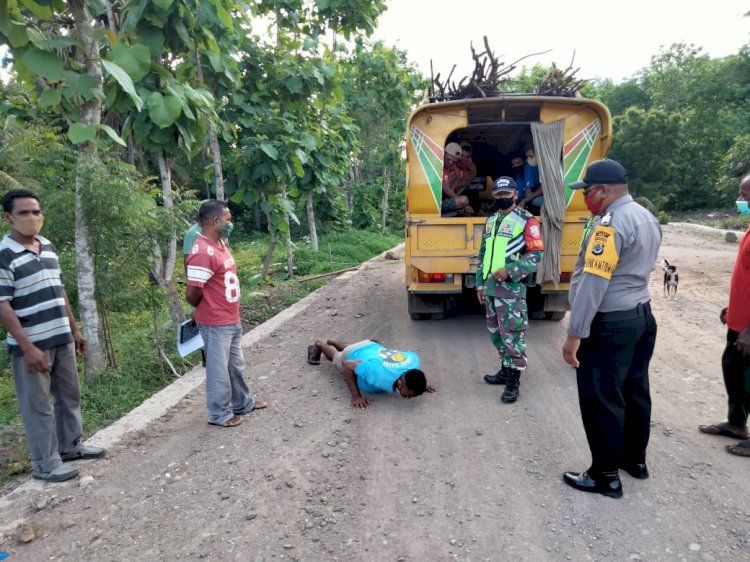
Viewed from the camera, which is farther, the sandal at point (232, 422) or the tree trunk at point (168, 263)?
the tree trunk at point (168, 263)

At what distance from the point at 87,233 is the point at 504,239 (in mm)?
3598

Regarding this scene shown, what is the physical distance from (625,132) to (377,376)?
31.6 metres

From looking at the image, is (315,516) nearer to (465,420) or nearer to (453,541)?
(453,541)

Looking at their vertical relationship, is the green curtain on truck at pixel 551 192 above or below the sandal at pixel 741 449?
above

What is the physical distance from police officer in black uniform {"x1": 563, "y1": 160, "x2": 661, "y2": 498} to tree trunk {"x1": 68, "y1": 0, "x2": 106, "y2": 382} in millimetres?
3771

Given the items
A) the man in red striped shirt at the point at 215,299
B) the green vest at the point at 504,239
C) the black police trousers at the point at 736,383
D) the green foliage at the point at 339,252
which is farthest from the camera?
the green foliage at the point at 339,252

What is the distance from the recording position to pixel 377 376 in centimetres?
420

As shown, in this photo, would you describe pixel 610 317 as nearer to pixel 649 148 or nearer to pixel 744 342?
pixel 744 342

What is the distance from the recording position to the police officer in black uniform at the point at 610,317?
2.73 metres

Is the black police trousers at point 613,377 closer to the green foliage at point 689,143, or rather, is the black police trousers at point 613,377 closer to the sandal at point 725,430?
the sandal at point 725,430

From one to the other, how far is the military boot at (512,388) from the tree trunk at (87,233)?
3.67 meters

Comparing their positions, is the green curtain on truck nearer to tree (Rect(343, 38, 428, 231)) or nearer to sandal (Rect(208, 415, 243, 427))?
sandal (Rect(208, 415, 243, 427))

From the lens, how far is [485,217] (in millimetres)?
5992

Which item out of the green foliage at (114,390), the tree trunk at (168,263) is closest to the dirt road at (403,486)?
the green foliage at (114,390)
